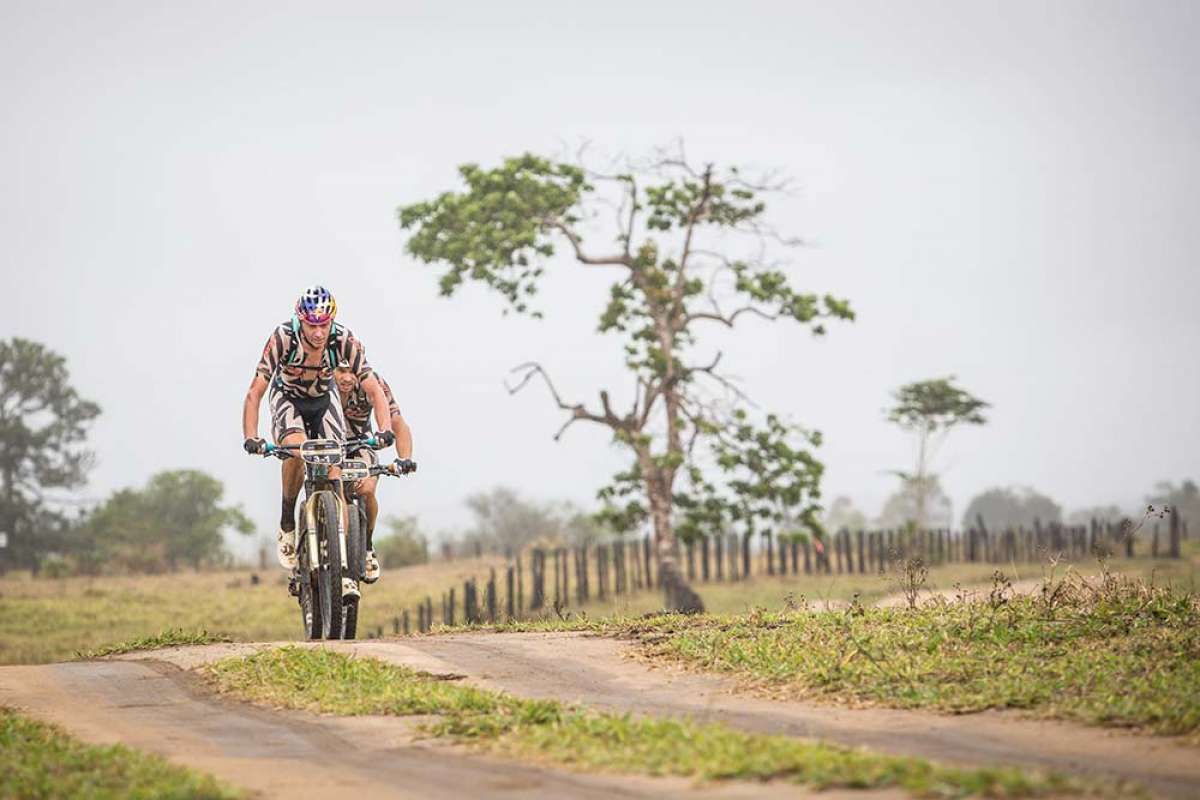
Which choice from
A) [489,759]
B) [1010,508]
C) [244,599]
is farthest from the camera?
[1010,508]

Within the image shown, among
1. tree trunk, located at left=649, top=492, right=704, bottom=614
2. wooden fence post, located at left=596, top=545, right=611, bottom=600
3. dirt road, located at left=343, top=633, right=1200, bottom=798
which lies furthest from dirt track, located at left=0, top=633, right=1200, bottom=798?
wooden fence post, located at left=596, top=545, right=611, bottom=600

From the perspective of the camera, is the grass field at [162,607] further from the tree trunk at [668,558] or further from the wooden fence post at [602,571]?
Result: the tree trunk at [668,558]

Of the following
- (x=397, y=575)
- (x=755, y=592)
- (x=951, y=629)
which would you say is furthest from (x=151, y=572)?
(x=951, y=629)

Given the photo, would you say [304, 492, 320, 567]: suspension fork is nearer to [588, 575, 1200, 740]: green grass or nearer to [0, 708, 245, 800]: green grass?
[588, 575, 1200, 740]: green grass

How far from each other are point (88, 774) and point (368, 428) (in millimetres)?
7491

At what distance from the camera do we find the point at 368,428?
48.9 ft

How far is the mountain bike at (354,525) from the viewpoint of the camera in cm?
1280

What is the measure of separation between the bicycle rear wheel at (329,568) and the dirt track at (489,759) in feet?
2.51

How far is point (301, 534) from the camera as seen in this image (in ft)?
44.0

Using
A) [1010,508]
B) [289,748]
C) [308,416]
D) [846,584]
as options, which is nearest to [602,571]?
[846,584]

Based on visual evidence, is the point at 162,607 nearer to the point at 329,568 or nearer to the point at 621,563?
the point at 621,563

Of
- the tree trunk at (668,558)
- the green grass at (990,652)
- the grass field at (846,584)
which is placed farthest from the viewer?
the grass field at (846,584)

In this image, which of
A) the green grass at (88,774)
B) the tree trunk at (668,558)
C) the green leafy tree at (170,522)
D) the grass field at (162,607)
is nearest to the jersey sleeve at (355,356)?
the green grass at (88,774)

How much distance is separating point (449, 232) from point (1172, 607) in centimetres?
2946
